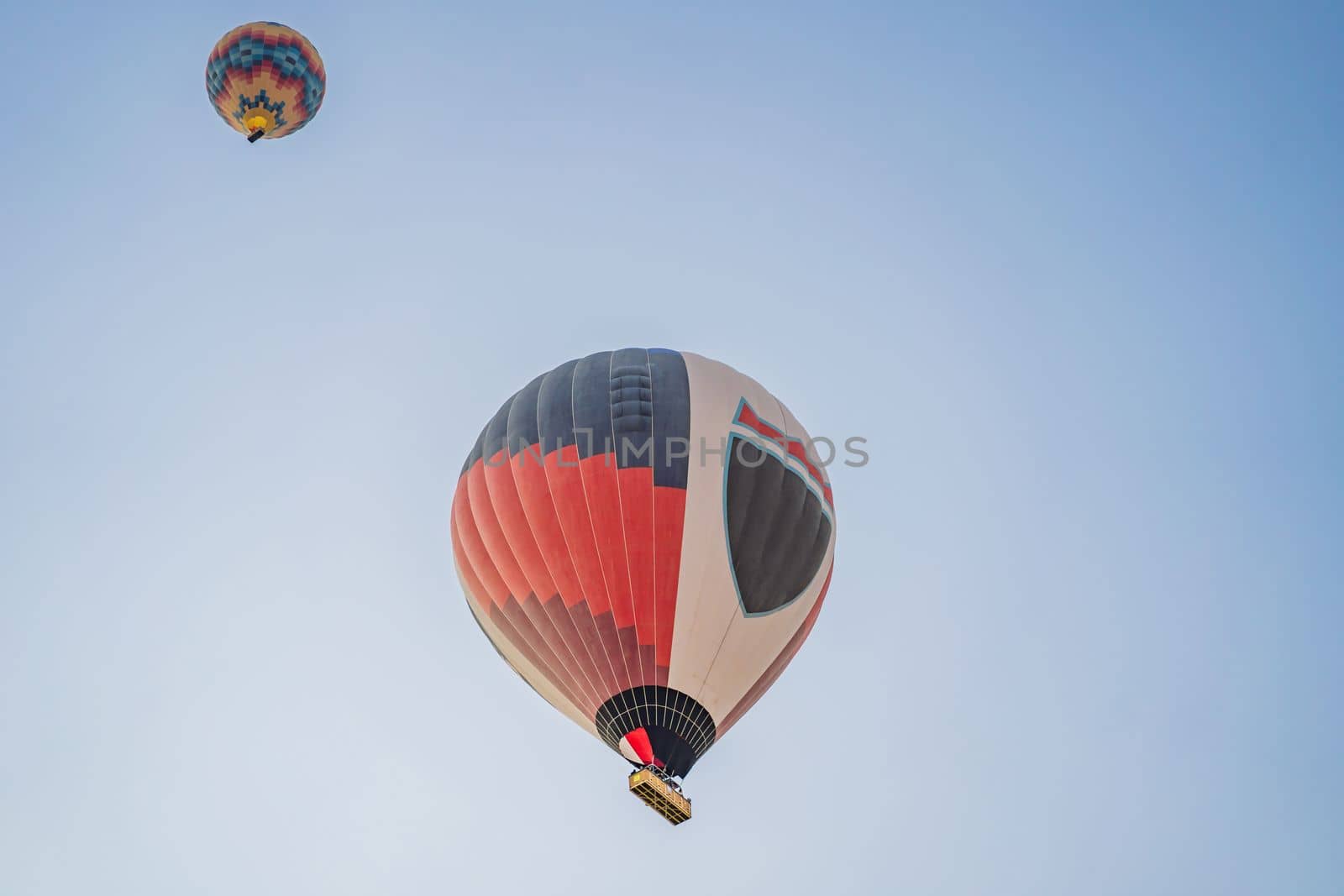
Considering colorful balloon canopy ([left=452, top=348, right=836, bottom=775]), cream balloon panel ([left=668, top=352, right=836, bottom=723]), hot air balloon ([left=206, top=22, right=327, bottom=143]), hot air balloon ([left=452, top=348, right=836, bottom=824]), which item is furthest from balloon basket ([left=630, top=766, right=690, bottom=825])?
hot air balloon ([left=206, top=22, right=327, bottom=143])

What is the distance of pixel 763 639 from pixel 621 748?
252 cm

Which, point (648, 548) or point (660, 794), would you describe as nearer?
point (660, 794)

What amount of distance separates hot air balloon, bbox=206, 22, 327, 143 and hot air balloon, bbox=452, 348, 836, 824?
916 centimetres

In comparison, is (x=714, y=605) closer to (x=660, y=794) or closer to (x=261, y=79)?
(x=660, y=794)

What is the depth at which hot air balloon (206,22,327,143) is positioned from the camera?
22.3 metres

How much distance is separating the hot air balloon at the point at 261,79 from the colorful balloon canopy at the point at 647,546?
9199 millimetres

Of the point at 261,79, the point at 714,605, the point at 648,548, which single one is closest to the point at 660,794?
the point at 714,605

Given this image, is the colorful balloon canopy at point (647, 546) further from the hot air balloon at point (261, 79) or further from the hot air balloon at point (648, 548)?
the hot air balloon at point (261, 79)

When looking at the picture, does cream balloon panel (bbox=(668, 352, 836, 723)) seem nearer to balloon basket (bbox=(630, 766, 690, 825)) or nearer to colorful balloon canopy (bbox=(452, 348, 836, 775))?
colorful balloon canopy (bbox=(452, 348, 836, 775))

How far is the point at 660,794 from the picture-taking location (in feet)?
47.1

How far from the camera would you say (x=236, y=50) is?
2231cm

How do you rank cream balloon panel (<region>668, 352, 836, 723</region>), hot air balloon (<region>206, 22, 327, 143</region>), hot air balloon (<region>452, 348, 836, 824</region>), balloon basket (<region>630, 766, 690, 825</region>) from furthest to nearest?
1. hot air balloon (<region>206, 22, 327, 143</region>)
2. cream balloon panel (<region>668, 352, 836, 723</region>)
3. hot air balloon (<region>452, 348, 836, 824</region>)
4. balloon basket (<region>630, 766, 690, 825</region>)

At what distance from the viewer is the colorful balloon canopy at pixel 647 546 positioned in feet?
50.5

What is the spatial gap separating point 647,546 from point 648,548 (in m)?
0.04
